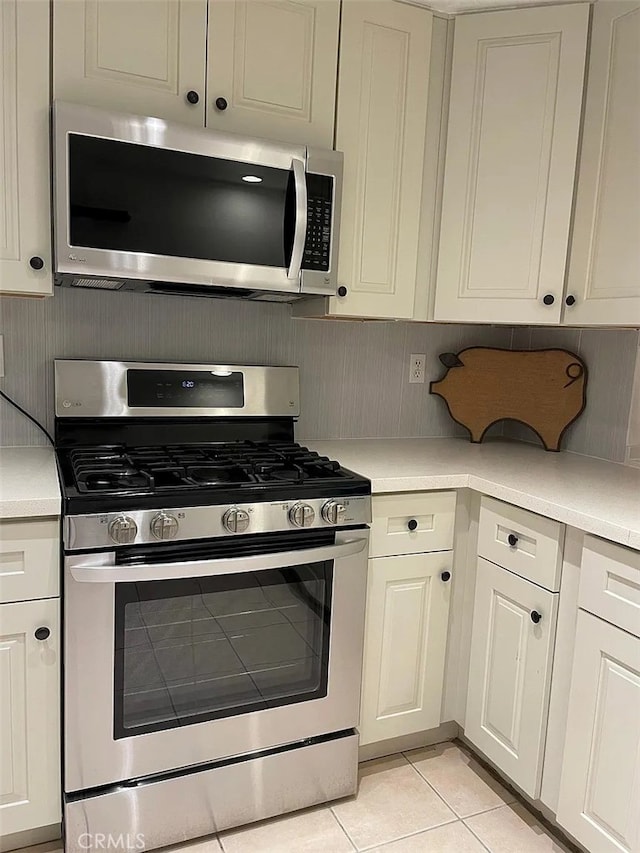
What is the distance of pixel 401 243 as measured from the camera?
2.07 m

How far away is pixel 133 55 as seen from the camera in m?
1.68

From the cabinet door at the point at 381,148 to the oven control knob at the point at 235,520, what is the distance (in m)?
0.73

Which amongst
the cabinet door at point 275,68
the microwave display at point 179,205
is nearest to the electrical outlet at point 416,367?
the microwave display at point 179,205

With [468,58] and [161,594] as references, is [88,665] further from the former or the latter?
[468,58]

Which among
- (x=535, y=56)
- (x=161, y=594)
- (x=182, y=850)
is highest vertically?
(x=535, y=56)

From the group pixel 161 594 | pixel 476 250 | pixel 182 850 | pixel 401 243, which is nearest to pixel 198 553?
pixel 161 594

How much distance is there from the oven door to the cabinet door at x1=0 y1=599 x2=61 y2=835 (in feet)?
Result: 0.15

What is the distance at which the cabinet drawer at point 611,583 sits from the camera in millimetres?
1449

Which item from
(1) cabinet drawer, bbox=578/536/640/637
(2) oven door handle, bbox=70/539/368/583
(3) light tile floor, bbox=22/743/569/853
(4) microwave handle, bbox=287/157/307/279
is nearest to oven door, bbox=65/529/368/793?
(2) oven door handle, bbox=70/539/368/583

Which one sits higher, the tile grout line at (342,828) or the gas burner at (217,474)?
the gas burner at (217,474)

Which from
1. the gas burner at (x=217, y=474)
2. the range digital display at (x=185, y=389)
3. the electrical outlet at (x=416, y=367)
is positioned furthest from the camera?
the electrical outlet at (x=416, y=367)

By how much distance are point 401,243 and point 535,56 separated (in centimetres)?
66

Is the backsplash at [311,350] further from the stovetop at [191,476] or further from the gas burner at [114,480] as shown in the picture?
the gas burner at [114,480]

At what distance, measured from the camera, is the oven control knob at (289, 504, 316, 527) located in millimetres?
1676
